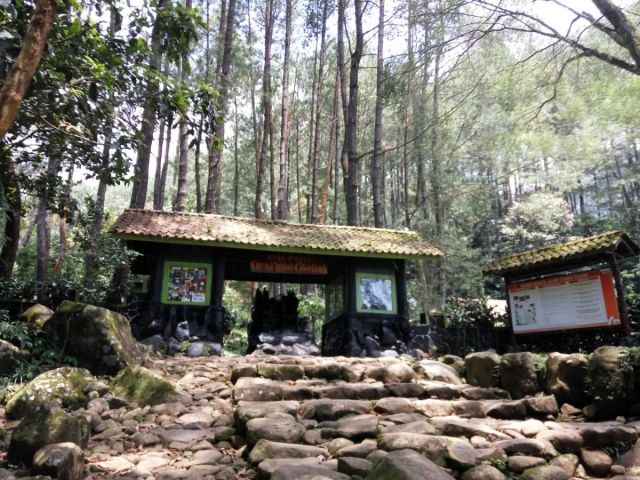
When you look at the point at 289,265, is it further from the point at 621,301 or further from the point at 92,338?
the point at 621,301

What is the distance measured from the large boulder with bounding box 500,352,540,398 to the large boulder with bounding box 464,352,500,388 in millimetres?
116

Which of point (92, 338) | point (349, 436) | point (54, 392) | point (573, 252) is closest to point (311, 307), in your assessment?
point (573, 252)

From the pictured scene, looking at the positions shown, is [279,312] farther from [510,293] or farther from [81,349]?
[81,349]

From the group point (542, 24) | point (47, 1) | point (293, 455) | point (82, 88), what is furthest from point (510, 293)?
A: point (47, 1)

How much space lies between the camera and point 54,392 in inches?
184

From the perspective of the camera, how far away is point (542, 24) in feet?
30.5

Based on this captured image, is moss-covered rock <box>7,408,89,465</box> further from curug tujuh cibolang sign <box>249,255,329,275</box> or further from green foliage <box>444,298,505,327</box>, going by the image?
green foliage <box>444,298,505,327</box>

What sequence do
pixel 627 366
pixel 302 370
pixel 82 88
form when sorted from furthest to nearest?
pixel 302 370 → pixel 82 88 → pixel 627 366

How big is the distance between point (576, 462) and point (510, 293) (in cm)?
662

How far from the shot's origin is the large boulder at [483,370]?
20.1ft

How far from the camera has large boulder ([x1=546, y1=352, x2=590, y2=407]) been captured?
17.0 ft

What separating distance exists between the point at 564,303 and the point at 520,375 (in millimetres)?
3950

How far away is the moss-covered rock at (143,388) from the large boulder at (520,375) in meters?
3.66

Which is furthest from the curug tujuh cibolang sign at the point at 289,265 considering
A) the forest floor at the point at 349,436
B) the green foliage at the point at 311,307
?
the green foliage at the point at 311,307
